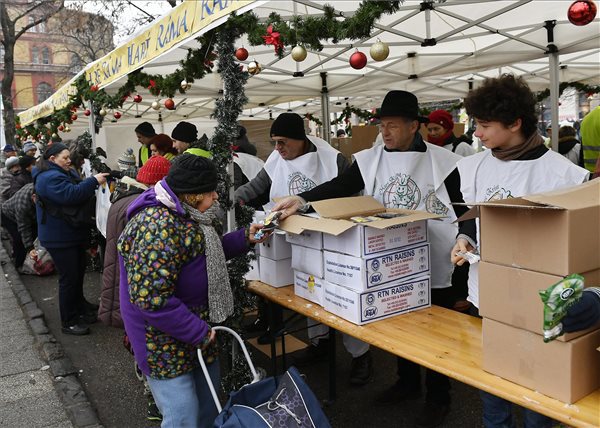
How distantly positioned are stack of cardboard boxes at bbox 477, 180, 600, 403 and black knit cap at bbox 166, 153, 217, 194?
1.25 metres

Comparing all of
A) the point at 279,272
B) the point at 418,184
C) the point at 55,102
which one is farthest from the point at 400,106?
the point at 55,102

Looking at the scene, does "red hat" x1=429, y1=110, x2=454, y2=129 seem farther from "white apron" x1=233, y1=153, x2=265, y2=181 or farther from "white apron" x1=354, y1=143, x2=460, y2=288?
"white apron" x1=354, y1=143, x2=460, y2=288

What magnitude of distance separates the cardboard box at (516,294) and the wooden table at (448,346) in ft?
0.75

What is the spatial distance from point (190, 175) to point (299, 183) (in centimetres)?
157

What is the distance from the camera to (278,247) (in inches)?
127

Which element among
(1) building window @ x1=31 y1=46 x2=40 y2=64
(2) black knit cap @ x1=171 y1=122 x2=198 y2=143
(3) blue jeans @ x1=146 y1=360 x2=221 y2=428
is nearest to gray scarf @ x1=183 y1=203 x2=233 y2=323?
(3) blue jeans @ x1=146 y1=360 x2=221 y2=428

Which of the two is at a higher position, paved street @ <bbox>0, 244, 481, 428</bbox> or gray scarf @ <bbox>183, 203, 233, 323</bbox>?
gray scarf @ <bbox>183, 203, 233, 323</bbox>

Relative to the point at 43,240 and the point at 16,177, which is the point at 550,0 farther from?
the point at 16,177

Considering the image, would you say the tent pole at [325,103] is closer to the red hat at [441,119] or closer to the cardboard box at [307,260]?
the red hat at [441,119]

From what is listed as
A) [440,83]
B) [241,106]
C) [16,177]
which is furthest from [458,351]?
[440,83]

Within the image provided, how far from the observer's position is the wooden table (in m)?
1.61

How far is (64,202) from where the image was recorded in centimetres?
489

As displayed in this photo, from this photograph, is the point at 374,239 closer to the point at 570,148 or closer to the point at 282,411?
the point at 282,411

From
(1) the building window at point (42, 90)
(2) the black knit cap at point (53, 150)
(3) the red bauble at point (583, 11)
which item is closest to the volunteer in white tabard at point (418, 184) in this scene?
(3) the red bauble at point (583, 11)
